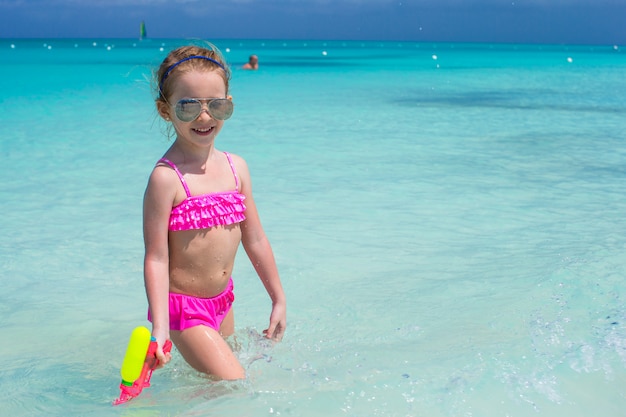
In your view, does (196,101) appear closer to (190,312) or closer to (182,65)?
(182,65)

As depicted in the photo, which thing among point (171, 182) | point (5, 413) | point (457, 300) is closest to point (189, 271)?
point (171, 182)

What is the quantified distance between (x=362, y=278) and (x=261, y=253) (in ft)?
5.05

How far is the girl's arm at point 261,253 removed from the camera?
108 inches

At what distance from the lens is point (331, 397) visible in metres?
2.71

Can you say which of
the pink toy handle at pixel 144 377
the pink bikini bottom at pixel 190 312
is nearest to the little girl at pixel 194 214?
the pink bikini bottom at pixel 190 312

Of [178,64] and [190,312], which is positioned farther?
[190,312]

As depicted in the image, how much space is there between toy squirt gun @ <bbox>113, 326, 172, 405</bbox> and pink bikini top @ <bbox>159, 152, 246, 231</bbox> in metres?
0.49

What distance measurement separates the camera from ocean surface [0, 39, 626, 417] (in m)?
2.78

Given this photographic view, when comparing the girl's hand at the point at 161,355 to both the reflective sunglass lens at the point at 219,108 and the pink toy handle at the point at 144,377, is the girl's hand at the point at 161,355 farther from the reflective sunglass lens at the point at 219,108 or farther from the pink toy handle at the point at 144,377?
the reflective sunglass lens at the point at 219,108

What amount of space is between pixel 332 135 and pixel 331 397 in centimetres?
786

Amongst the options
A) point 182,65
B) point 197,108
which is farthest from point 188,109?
point 182,65

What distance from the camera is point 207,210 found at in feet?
8.45

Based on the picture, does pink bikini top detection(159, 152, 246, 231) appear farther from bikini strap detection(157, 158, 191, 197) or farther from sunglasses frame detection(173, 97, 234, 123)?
sunglasses frame detection(173, 97, 234, 123)

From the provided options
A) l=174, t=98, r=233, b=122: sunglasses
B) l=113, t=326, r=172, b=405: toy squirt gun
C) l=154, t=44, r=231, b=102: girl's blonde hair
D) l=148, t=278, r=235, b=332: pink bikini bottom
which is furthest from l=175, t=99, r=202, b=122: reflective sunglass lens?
l=113, t=326, r=172, b=405: toy squirt gun
